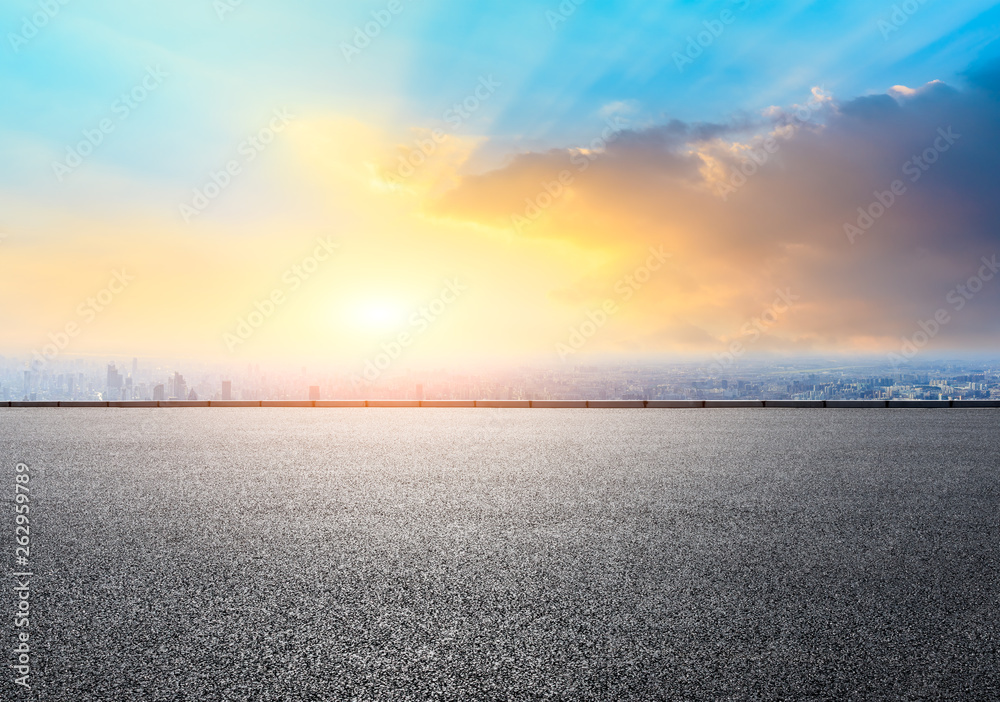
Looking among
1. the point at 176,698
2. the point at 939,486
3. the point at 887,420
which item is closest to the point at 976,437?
the point at 887,420

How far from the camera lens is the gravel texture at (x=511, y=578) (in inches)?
149

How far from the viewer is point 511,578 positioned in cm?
537

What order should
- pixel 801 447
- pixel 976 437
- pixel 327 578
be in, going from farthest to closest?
pixel 976 437
pixel 801 447
pixel 327 578

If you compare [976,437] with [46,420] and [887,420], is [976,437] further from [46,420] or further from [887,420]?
[46,420]

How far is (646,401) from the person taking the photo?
23766 millimetres

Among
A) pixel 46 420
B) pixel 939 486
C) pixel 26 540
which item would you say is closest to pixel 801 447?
pixel 939 486

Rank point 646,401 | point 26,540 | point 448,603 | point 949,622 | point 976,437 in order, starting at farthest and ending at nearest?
point 646,401
point 976,437
point 26,540
point 448,603
point 949,622

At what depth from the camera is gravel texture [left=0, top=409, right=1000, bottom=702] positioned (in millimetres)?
3785

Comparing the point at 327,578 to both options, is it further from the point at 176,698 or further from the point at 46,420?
the point at 46,420

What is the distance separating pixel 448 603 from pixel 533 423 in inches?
546

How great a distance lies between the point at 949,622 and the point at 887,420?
15.9 m

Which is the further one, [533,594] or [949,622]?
[533,594]

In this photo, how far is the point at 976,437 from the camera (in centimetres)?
1483


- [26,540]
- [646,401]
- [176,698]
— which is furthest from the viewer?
[646,401]
